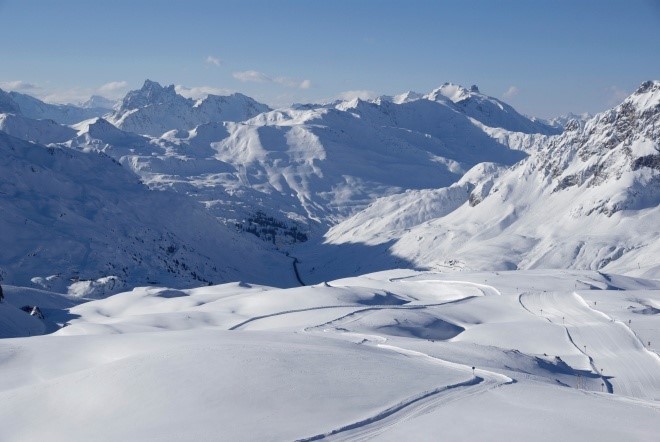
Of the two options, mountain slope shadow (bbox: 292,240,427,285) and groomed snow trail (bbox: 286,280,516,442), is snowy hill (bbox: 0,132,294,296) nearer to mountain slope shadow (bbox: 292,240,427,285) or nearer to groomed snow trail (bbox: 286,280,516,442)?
mountain slope shadow (bbox: 292,240,427,285)

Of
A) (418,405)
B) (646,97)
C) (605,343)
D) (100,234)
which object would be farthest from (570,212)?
(418,405)

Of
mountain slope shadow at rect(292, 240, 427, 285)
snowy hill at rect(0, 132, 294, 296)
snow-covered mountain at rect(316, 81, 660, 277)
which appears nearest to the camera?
snowy hill at rect(0, 132, 294, 296)

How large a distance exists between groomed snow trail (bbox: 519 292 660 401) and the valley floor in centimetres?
19

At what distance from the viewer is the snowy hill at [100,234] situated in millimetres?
122250

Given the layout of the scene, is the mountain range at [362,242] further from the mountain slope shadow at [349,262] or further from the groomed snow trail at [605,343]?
the groomed snow trail at [605,343]

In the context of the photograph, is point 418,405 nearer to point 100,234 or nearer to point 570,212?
point 100,234

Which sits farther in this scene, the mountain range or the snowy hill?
the mountain range

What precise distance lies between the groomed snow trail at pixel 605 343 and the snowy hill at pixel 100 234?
233ft

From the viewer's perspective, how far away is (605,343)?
2190 inches

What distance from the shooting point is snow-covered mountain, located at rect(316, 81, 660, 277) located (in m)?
141

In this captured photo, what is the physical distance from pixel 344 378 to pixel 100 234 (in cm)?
11782

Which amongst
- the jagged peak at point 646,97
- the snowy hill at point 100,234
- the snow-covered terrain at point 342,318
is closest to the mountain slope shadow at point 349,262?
the snow-covered terrain at point 342,318

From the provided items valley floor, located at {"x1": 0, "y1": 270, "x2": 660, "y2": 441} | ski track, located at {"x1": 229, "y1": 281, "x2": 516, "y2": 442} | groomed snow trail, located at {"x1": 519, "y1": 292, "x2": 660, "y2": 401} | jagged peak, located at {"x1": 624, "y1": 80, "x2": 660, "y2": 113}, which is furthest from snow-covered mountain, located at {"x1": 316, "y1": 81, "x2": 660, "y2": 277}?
ski track, located at {"x1": 229, "y1": 281, "x2": 516, "y2": 442}

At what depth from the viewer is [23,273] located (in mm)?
116312
